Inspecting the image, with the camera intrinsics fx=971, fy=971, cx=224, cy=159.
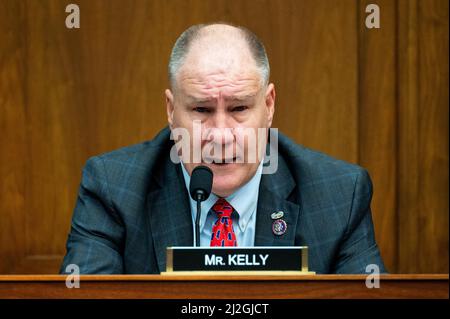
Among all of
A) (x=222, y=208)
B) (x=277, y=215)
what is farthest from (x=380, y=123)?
(x=222, y=208)

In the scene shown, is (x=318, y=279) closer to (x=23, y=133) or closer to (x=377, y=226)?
(x=377, y=226)

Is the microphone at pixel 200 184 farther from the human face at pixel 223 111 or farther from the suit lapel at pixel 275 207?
the suit lapel at pixel 275 207

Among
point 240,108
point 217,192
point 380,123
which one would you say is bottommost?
point 217,192

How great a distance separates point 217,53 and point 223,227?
45cm

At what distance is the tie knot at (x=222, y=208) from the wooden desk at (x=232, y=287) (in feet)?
2.31

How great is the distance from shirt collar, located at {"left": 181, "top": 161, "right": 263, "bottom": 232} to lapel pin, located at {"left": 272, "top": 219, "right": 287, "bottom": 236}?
3.2 inches

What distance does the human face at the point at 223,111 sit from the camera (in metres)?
2.48

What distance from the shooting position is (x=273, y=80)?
310 centimetres

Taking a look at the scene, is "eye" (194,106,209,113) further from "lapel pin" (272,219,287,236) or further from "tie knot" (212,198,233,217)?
"lapel pin" (272,219,287,236)

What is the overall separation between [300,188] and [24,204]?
0.98 m

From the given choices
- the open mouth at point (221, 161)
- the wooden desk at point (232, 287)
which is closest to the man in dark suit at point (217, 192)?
the open mouth at point (221, 161)

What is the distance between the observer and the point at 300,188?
105 inches

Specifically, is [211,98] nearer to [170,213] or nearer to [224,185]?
[224,185]
